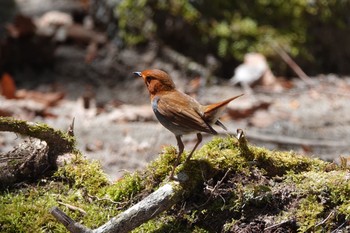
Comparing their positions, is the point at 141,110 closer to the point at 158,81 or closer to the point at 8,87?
the point at 8,87

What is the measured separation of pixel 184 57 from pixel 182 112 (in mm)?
4833

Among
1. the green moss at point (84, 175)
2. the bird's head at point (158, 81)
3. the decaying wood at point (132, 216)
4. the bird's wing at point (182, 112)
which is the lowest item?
the green moss at point (84, 175)

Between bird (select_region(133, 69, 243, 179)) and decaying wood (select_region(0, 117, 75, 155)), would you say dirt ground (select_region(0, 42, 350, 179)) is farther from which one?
bird (select_region(133, 69, 243, 179))

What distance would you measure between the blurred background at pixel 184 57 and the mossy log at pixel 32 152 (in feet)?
10.7

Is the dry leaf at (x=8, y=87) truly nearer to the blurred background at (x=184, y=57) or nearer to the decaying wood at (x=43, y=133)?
the blurred background at (x=184, y=57)

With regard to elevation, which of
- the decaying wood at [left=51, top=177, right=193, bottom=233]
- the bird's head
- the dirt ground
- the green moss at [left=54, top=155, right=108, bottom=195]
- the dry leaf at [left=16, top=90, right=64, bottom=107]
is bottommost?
the dry leaf at [left=16, top=90, right=64, bottom=107]

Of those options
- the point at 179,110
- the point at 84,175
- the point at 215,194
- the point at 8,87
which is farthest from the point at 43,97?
the point at 215,194

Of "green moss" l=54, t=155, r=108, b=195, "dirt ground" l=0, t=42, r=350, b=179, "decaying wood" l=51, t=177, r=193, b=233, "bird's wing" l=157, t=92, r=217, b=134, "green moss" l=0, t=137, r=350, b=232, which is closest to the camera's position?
"decaying wood" l=51, t=177, r=193, b=233

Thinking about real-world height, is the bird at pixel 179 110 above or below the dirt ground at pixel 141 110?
above

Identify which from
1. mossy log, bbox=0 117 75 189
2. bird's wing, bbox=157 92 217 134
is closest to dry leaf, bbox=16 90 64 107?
mossy log, bbox=0 117 75 189

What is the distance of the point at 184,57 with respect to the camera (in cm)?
789

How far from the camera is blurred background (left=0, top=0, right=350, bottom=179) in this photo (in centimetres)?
716

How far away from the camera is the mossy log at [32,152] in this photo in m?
3.32

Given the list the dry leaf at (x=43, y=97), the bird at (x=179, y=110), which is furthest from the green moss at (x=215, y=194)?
the dry leaf at (x=43, y=97)
